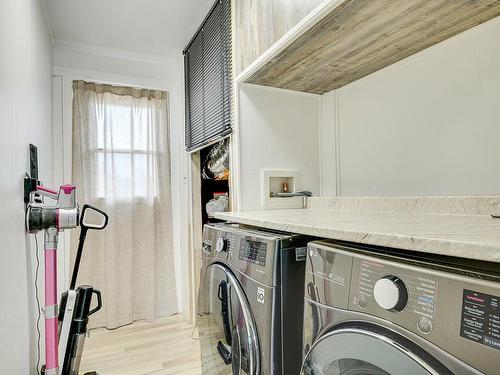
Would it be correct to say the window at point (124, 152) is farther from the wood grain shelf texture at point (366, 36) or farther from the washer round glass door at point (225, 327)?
the washer round glass door at point (225, 327)

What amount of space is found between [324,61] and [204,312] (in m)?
1.35

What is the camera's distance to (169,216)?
117 inches

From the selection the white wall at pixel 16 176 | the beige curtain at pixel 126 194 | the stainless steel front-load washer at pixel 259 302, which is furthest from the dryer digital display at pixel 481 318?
the beige curtain at pixel 126 194

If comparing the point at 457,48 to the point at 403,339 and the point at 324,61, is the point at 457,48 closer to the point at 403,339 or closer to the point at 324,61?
the point at 324,61

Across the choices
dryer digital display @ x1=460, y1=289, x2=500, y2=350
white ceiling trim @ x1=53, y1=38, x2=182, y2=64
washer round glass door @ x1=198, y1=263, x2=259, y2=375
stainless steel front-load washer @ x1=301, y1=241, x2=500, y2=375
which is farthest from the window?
dryer digital display @ x1=460, y1=289, x2=500, y2=350

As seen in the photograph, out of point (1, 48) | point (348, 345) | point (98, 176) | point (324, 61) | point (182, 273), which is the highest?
point (324, 61)

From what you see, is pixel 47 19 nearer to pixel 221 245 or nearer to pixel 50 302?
pixel 50 302

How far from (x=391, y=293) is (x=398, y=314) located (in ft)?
0.12

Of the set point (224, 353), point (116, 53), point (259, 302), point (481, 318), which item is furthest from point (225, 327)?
point (116, 53)

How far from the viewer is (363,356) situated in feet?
2.00

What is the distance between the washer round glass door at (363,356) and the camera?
52cm

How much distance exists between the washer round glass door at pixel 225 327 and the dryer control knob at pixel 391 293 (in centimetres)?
55

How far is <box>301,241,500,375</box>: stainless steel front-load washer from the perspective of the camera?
0.47 m

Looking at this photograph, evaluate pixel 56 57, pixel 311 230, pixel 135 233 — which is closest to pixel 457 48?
pixel 311 230
